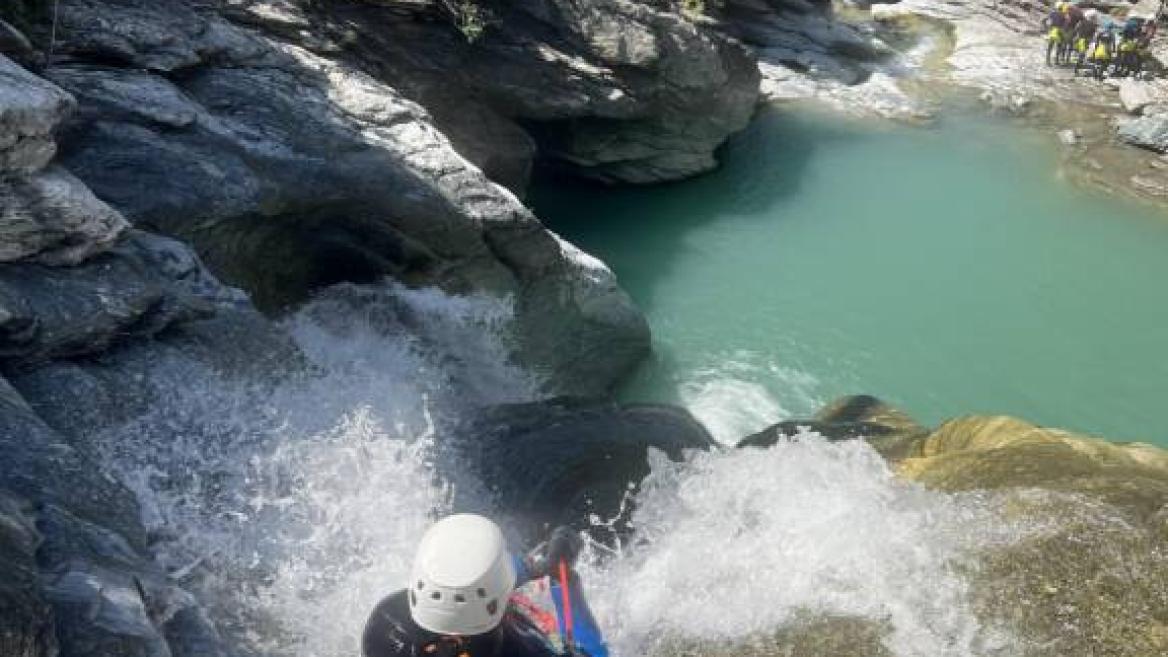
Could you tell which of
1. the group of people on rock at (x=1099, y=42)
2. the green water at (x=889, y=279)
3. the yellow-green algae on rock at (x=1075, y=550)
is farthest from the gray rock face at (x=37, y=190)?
the group of people on rock at (x=1099, y=42)

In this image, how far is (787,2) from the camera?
24172 mm

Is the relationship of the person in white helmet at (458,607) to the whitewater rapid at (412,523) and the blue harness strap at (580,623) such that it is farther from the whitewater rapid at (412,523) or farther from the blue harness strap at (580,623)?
the whitewater rapid at (412,523)

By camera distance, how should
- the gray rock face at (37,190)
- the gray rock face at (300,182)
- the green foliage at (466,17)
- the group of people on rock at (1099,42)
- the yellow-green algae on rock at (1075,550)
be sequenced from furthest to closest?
the group of people on rock at (1099,42) < the green foliage at (466,17) < the gray rock face at (300,182) < the gray rock face at (37,190) < the yellow-green algae on rock at (1075,550)

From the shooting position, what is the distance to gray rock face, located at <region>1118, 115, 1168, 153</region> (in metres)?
20.2

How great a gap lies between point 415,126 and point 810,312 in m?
6.69

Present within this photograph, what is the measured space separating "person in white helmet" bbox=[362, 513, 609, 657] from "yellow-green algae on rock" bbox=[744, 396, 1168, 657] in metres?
2.49

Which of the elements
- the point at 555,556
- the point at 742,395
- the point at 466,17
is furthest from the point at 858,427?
the point at 466,17

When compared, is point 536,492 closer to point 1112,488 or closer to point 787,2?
point 1112,488

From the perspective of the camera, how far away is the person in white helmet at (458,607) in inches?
140

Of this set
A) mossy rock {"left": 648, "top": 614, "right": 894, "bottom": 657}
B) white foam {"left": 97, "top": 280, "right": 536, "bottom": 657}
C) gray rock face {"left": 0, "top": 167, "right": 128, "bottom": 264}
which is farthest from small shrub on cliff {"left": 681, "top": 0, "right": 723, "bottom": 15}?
mossy rock {"left": 648, "top": 614, "right": 894, "bottom": 657}

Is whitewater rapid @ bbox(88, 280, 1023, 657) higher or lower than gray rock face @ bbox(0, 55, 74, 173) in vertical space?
lower

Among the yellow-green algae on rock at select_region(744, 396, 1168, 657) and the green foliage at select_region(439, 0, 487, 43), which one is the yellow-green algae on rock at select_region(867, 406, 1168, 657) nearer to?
the yellow-green algae on rock at select_region(744, 396, 1168, 657)

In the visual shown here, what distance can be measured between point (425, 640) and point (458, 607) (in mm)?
338

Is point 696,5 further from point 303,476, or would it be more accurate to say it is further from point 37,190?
point 37,190
